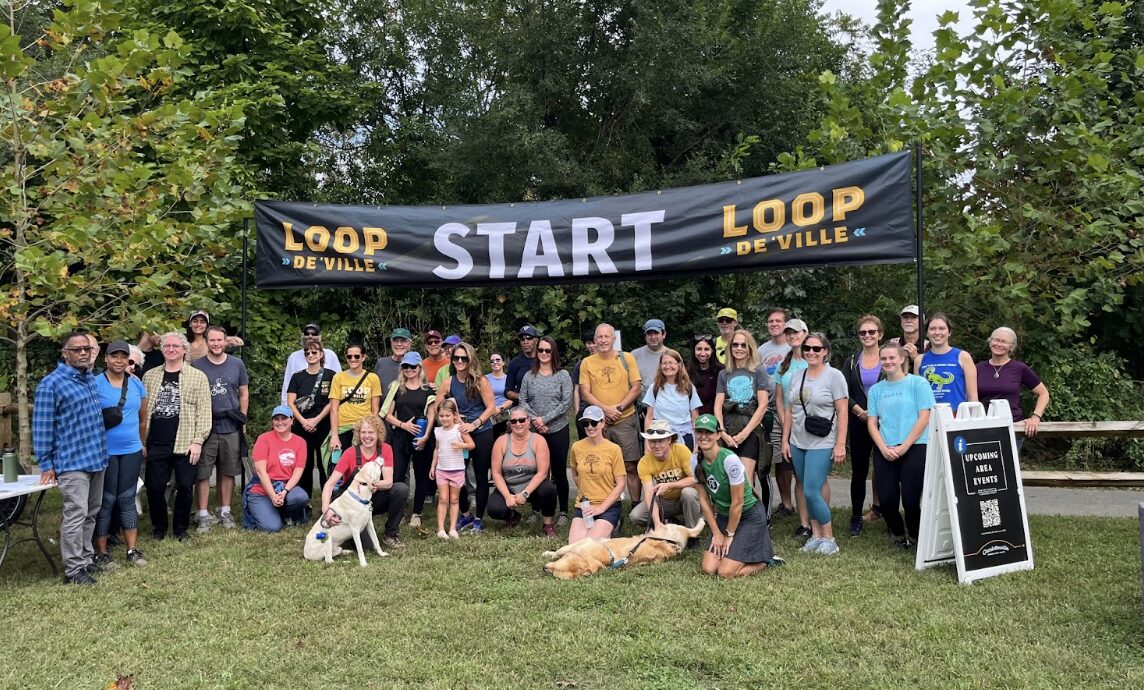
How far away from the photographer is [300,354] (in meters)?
8.30

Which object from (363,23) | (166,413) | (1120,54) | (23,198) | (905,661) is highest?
(363,23)

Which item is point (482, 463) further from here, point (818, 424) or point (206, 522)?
point (818, 424)

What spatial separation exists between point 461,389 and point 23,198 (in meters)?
3.94

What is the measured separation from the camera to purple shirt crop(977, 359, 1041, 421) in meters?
6.86

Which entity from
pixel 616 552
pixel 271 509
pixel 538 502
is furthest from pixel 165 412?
pixel 616 552

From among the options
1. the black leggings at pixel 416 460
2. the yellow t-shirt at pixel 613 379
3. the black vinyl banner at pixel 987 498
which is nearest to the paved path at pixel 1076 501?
the black vinyl banner at pixel 987 498

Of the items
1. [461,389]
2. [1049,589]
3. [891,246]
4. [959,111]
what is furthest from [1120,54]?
[461,389]

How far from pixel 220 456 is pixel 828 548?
5362mm

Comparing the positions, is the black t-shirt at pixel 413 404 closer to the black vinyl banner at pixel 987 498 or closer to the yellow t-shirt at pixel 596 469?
the yellow t-shirt at pixel 596 469

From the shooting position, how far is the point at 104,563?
6.27 metres

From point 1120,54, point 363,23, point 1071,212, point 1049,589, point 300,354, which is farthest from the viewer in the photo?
point 363,23

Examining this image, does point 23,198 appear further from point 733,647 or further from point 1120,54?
point 1120,54

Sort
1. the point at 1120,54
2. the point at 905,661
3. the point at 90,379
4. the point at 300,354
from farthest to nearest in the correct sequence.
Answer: the point at 1120,54 < the point at 300,354 < the point at 90,379 < the point at 905,661

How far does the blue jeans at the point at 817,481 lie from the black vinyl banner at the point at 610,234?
5.28ft
